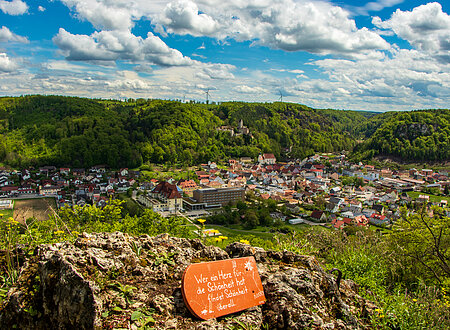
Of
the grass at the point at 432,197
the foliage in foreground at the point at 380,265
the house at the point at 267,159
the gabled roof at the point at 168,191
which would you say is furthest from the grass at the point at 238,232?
the house at the point at 267,159

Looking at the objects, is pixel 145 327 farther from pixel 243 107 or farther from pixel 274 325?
pixel 243 107

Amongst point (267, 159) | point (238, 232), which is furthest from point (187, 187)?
point (267, 159)

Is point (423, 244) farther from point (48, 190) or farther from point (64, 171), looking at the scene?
point (64, 171)

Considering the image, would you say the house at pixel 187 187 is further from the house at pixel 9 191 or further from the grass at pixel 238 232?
the house at pixel 9 191

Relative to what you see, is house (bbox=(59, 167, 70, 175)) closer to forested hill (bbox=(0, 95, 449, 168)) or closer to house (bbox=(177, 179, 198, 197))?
forested hill (bbox=(0, 95, 449, 168))

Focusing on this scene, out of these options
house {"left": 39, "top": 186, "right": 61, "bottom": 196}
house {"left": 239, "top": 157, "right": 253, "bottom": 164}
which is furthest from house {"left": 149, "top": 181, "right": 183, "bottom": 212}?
house {"left": 239, "top": 157, "right": 253, "bottom": 164}

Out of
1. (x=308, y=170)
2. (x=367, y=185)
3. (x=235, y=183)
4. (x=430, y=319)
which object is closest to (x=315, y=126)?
(x=308, y=170)

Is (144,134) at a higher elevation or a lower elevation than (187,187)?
higher
